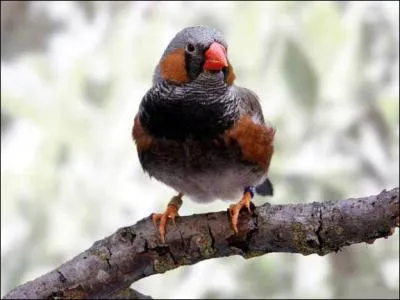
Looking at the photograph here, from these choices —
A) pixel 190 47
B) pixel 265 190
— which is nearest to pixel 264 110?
pixel 265 190

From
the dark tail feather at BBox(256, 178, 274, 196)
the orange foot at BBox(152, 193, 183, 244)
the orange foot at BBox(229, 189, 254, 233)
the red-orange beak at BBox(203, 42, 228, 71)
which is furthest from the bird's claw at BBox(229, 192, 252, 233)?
the dark tail feather at BBox(256, 178, 274, 196)

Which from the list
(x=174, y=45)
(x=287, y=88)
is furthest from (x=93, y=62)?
(x=174, y=45)

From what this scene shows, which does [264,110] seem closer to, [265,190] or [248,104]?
[265,190]

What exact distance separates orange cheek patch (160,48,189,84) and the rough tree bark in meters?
0.24

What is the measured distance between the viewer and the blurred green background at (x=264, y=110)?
1.95 meters

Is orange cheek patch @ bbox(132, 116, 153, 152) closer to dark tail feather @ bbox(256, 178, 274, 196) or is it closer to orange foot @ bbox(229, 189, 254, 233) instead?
orange foot @ bbox(229, 189, 254, 233)

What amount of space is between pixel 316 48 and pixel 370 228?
118 cm

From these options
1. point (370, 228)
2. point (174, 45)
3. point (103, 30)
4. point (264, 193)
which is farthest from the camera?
point (103, 30)

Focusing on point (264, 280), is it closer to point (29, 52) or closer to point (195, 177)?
point (195, 177)

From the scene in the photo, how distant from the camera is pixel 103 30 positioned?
208 cm

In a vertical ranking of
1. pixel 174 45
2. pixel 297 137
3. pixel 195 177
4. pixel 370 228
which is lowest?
pixel 370 228

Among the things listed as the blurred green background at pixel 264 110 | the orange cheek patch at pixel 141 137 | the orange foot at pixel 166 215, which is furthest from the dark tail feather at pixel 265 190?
the blurred green background at pixel 264 110

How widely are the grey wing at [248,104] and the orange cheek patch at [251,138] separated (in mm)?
16

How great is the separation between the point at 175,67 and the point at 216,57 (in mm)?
98
